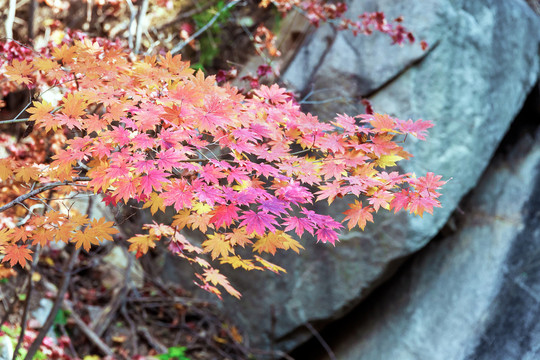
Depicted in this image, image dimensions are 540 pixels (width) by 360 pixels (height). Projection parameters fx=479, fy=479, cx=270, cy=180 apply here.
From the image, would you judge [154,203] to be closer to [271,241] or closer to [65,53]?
[271,241]

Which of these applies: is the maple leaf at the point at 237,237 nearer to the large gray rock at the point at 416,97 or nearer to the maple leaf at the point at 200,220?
the maple leaf at the point at 200,220

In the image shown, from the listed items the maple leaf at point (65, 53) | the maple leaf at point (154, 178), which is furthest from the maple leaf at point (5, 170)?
the maple leaf at point (154, 178)

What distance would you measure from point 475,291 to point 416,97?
1.69 meters

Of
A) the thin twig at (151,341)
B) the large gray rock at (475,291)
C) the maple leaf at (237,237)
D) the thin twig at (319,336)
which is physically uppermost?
the maple leaf at (237,237)

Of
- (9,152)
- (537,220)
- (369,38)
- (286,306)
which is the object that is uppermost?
(369,38)

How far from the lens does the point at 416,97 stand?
3914 millimetres

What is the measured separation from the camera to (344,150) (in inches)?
81.9

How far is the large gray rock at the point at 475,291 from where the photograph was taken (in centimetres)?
376

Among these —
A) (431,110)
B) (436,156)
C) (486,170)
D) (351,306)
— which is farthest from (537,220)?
(351,306)

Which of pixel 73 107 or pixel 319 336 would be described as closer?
pixel 73 107

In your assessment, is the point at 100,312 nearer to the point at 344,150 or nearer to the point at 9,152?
the point at 9,152

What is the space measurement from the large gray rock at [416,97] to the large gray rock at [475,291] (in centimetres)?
39

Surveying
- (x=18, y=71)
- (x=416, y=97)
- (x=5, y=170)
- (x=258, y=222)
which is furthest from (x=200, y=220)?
(x=416, y=97)

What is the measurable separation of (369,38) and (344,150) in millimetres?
2281
